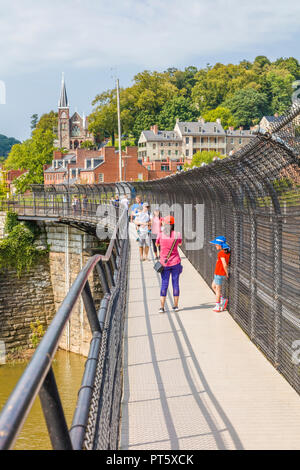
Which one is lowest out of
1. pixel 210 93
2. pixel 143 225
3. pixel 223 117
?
pixel 143 225

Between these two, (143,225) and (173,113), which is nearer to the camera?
(143,225)

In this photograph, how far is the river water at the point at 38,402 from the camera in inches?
747

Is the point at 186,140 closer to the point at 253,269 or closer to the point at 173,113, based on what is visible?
the point at 173,113

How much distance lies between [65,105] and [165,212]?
13800 cm

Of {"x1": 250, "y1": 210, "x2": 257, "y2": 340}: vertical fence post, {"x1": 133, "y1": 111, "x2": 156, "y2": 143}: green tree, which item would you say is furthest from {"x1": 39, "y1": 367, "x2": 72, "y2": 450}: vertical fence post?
{"x1": 133, "y1": 111, "x2": 156, "y2": 143}: green tree

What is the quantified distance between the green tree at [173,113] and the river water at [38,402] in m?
92.4

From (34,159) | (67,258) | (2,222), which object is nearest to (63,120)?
(34,159)

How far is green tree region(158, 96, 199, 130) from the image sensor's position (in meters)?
118

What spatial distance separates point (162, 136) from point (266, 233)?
340 feet

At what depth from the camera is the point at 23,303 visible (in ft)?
107

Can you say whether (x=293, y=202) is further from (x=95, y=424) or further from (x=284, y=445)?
(x=95, y=424)

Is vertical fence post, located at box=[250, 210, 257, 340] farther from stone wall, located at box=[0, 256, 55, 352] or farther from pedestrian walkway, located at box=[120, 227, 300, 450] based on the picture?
stone wall, located at box=[0, 256, 55, 352]

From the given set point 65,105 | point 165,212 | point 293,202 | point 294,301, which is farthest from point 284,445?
point 65,105

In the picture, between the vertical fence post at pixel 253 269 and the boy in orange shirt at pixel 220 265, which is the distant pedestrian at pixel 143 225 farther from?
the vertical fence post at pixel 253 269
